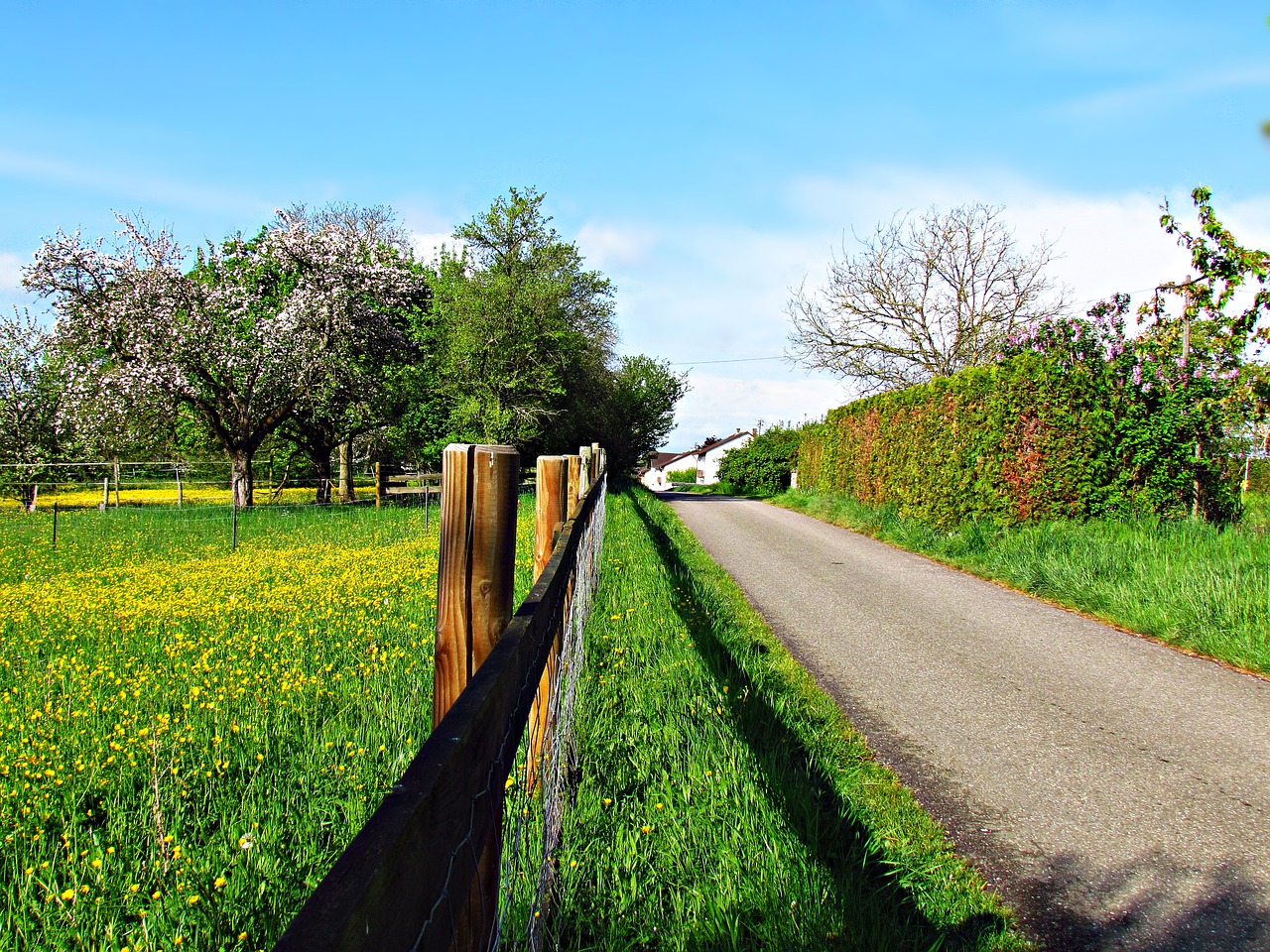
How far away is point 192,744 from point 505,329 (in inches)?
966

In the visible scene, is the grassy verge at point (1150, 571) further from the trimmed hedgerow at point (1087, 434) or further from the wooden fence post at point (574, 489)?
the wooden fence post at point (574, 489)

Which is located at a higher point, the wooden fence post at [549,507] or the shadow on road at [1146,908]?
the wooden fence post at [549,507]

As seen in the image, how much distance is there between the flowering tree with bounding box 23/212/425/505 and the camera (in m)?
21.6

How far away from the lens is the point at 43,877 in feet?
9.11

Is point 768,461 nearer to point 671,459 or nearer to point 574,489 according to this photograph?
point 574,489

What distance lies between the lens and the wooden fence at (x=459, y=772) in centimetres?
74

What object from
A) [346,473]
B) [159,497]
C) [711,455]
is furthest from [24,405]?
[711,455]

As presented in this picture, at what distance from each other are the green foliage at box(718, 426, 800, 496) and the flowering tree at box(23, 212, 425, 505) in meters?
25.5

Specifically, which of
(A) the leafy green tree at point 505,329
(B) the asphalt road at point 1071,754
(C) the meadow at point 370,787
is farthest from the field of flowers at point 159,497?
(B) the asphalt road at point 1071,754

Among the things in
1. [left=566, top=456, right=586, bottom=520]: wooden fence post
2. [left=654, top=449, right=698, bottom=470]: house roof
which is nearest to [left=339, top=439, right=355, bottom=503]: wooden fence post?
[left=566, top=456, right=586, bottom=520]: wooden fence post

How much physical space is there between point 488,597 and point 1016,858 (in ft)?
9.00

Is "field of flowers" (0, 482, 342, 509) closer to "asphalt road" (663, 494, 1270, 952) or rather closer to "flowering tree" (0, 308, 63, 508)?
"flowering tree" (0, 308, 63, 508)

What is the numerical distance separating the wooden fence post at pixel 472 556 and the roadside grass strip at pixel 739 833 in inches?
43.1

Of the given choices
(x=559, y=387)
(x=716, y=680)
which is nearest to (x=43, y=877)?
(x=716, y=680)
